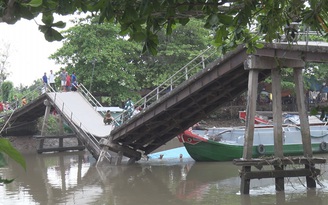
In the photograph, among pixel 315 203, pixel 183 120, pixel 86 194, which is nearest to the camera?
pixel 315 203

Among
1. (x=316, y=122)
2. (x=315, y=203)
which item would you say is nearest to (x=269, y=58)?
(x=315, y=203)

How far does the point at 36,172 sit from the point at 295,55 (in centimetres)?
1006

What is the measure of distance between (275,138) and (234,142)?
6.66 m

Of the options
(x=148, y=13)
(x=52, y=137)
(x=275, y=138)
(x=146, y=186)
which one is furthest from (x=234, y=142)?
(x=148, y=13)

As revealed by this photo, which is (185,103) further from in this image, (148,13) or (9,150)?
(9,150)

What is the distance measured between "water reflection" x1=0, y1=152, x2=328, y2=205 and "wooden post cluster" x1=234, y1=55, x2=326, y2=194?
437mm

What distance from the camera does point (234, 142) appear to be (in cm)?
1817

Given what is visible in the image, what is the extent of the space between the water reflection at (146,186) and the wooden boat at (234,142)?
0.58 m

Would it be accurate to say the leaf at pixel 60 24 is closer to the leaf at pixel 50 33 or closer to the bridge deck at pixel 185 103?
the leaf at pixel 50 33

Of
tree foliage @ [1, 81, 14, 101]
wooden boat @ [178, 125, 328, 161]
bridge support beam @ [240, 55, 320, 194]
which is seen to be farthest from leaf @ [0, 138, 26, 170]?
tree foliage @ [1, 81, 14, 101]

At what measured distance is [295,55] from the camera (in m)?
11.3

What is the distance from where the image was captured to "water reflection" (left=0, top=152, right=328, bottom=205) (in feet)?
36.8

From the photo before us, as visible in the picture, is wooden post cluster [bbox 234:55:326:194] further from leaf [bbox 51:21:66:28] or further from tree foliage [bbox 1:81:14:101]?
tree foliage [bbox 1:81:14:101]

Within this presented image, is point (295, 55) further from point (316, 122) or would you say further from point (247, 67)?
point (316, 122)
